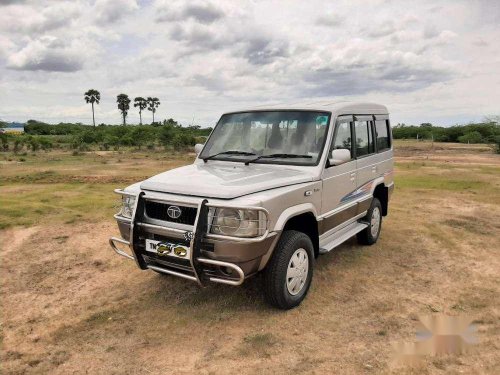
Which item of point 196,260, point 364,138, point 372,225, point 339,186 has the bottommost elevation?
point 372,225

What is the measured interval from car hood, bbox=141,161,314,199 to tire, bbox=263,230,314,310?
1.89ft

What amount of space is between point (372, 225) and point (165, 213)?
3734 mm

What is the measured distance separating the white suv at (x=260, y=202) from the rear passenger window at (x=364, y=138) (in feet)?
0.09

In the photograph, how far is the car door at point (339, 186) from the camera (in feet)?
15.9

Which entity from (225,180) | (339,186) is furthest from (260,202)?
(339,186)

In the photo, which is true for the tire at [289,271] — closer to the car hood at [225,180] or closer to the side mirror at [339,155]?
the car hood at [225,180]

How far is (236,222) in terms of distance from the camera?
3711 millimetres

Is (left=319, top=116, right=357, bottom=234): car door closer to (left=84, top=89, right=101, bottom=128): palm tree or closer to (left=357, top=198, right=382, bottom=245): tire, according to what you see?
(left=357, top=198, right=382, bottom=245): tire

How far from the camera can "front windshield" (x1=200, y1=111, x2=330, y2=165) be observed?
4836 millimetres

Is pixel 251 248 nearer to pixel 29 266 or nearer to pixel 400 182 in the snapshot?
pixel 29 266

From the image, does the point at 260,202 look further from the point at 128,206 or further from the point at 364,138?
the point at 364,138

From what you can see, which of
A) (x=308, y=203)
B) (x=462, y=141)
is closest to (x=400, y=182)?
(x=308, y=203)

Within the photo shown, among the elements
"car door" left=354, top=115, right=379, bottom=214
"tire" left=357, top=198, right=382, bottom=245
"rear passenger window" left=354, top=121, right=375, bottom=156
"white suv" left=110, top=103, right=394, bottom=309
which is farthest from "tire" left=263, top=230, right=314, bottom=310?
"tire" left=357, top=198, right=382, bottom=245

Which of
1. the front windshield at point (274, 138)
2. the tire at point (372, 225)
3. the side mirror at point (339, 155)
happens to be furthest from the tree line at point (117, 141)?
the side mirror at point (339, 155)
